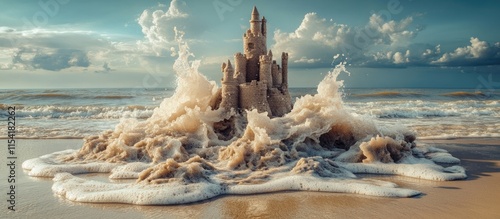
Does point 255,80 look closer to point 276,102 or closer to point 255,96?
point 255,96

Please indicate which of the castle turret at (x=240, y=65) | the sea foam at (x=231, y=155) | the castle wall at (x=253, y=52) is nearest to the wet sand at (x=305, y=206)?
the sea foam at (x=231, y=155)

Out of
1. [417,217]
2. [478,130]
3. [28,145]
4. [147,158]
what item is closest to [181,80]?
[147,158]

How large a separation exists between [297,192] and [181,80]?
228 inches

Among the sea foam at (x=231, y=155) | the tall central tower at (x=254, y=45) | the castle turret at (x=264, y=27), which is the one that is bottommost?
the sea foam at (x=231, y=155)

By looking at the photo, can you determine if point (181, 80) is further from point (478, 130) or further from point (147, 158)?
point (478, 130)

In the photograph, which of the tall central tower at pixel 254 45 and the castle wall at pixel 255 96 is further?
the tall central tower at pixel 254 45

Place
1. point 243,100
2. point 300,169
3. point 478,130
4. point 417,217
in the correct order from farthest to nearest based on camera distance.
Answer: point 478,130, point 243,100, point 300,169, point 417,217

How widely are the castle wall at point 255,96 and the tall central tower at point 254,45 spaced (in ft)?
2.51

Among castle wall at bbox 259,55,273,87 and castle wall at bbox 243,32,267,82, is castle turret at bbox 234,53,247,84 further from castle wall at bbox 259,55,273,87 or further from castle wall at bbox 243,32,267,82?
castle wall at bbox 259,55,273,87

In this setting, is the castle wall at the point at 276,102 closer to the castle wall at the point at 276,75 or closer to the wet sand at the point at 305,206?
the castle wall at the point at 276,75

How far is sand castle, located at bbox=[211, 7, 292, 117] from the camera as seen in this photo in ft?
34.7

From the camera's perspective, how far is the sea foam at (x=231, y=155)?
702cm

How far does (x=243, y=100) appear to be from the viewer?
10.7m

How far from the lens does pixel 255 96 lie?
10.5m
